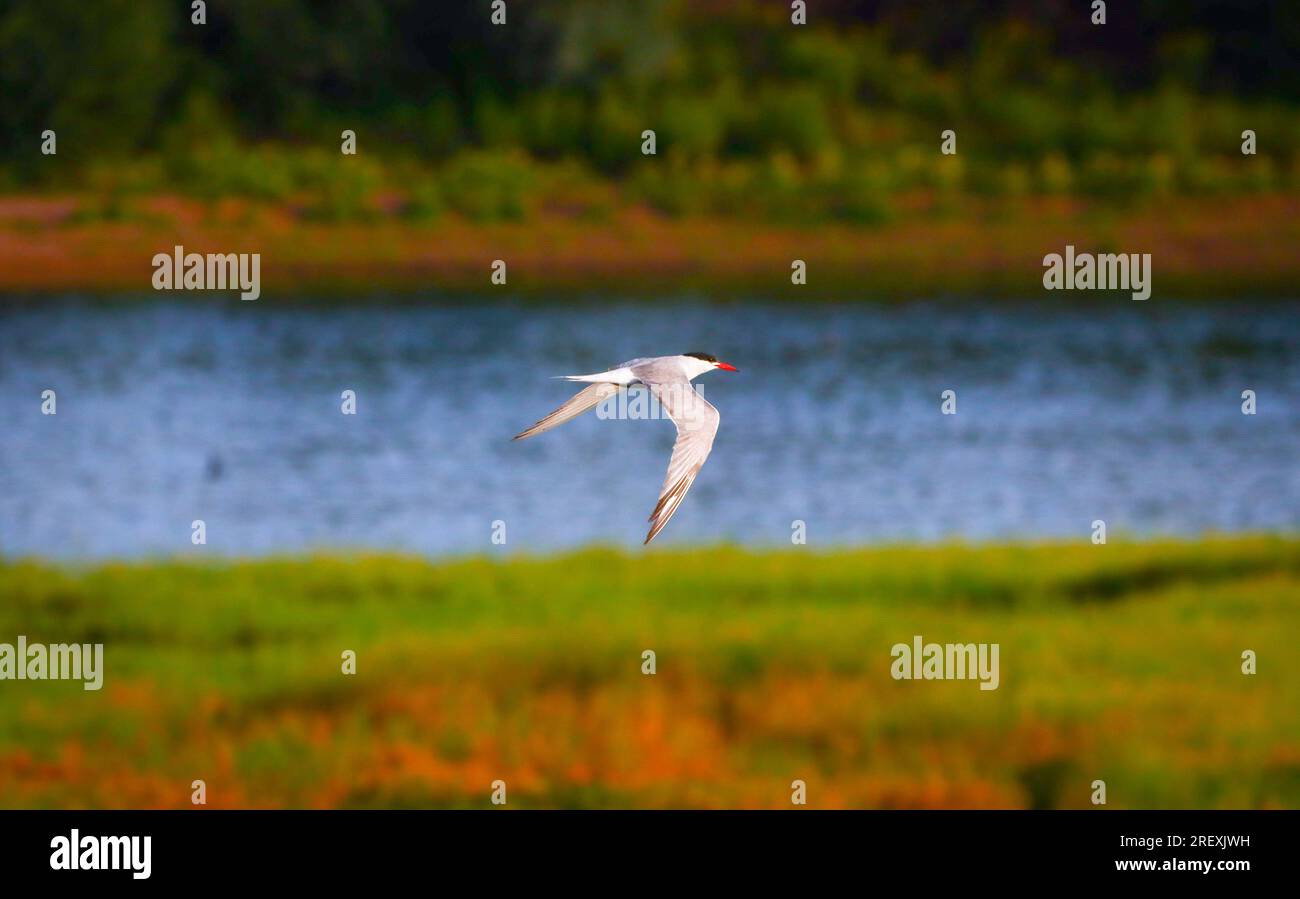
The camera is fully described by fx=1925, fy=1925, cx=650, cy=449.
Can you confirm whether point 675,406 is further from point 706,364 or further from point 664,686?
point 664,686

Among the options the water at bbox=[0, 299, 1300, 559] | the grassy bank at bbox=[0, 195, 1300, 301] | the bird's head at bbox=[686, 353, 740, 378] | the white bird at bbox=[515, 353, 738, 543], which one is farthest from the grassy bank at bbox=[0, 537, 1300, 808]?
the grassy bank at bbox=[0, 195, 1300, 301]

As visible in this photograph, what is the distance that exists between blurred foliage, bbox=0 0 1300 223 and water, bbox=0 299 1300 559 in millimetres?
3153

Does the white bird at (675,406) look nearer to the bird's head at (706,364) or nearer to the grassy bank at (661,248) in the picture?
the bird's head at (706,364)

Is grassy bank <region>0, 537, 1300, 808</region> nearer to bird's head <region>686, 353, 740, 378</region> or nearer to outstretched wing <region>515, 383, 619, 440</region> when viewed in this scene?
bird's head <region>686, 353, 740, 378</region>

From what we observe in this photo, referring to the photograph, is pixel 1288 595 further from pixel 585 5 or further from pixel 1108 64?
pixel 1108 64

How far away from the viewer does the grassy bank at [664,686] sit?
10.5 m

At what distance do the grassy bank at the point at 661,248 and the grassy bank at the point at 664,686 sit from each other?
23.1 meters

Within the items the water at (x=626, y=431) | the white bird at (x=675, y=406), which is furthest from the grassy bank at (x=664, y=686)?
the white bird at (x=675, y=406)

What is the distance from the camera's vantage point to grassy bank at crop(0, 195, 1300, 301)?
40.7m

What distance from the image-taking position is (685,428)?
643 centimetres

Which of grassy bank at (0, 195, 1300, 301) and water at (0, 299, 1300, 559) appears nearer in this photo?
water at (0, 299, 1300, 559)

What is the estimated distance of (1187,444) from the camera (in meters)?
27.5

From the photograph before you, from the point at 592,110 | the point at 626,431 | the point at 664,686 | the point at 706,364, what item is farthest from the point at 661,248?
the point at 706,364

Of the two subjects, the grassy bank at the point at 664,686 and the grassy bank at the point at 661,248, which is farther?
the grassy bank at the point at 661,248
